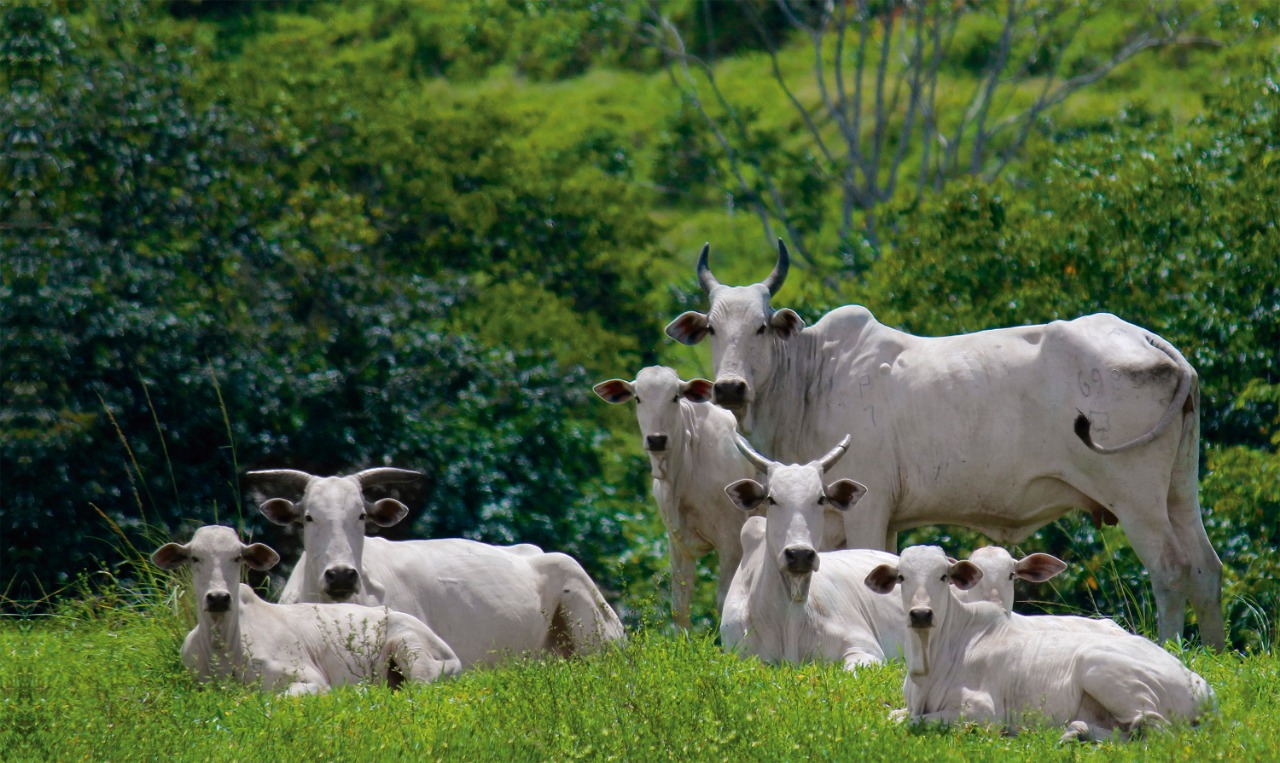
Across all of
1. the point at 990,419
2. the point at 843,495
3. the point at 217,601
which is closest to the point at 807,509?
the point at 843,495

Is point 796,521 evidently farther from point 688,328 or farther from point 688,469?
point 688,328

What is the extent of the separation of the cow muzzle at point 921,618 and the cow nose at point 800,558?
1.41 metres

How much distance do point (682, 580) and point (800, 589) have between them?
7.88 ft

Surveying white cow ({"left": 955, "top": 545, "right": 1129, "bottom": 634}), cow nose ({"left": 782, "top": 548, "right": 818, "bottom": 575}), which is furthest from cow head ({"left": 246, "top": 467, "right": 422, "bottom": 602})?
white cow ({"left": 955, "top": 545, "right": 1129, "bottom": 634})

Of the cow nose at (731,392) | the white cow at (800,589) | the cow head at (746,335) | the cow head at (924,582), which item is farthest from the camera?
the cow head at (746,335)

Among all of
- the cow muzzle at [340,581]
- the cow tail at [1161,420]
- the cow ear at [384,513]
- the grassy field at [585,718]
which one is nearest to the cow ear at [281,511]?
the cow ear at [384,513]

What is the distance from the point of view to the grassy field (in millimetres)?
7535

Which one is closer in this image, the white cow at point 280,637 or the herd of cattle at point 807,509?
the white cow at point 280,637

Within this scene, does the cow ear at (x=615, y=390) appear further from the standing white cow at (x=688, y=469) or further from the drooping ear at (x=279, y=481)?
the drooping ear at (x=279, y=481)

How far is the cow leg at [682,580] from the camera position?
11.5 metres

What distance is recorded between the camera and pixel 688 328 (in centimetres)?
1202

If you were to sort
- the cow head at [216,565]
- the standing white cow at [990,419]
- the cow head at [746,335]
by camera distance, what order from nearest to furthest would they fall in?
the cow head at [216,565], the standing white cow at [990,419], the cow head at [746,335]

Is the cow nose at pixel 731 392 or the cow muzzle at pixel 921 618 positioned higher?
the cow muzzle at pixel 921 618

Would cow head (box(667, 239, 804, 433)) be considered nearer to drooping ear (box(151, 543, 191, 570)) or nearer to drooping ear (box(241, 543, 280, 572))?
drooping ear (box(241, 543, 280, 572))
